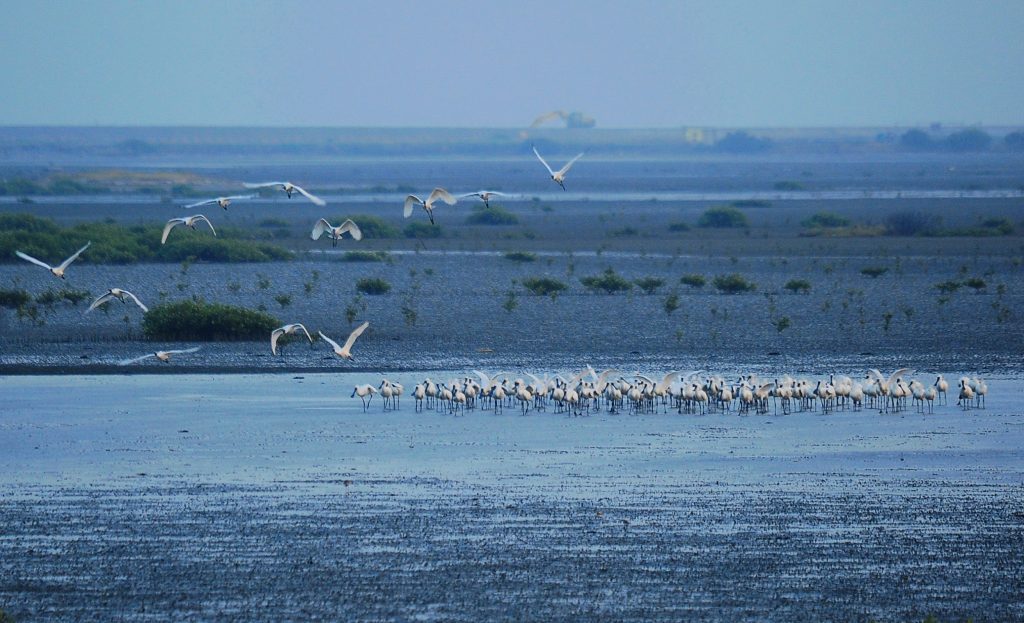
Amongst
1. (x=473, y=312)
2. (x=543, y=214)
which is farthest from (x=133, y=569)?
(x=543, y=214)

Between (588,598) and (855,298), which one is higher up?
(855,298)

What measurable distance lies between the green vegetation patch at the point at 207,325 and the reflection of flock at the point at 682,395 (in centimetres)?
642

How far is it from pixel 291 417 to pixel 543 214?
49.8m

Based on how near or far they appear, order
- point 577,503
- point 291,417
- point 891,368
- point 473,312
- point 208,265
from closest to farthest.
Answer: point 577,503 → point 291,417 → point 891,368 → point 473,312 → point 208,265

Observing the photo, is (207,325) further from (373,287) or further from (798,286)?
(798,286)

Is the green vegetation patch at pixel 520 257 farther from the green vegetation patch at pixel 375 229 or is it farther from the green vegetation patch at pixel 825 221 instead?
the green vegetation patch at pixel 825 221

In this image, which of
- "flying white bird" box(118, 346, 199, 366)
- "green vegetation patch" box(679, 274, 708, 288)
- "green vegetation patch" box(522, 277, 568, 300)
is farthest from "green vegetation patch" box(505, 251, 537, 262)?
"flying white bird" box(118, 346, 199, 366)

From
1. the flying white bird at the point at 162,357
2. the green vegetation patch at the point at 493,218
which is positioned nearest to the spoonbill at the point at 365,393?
the flying white bird at the point at 162,357

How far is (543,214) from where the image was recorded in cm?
6906

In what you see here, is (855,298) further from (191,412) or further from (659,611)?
(659,611)

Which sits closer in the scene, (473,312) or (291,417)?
A: (291,417)

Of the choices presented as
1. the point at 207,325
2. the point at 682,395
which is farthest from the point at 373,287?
the point at 682,395

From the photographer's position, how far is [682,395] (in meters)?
20.3

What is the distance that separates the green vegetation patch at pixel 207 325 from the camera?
88.1ft
